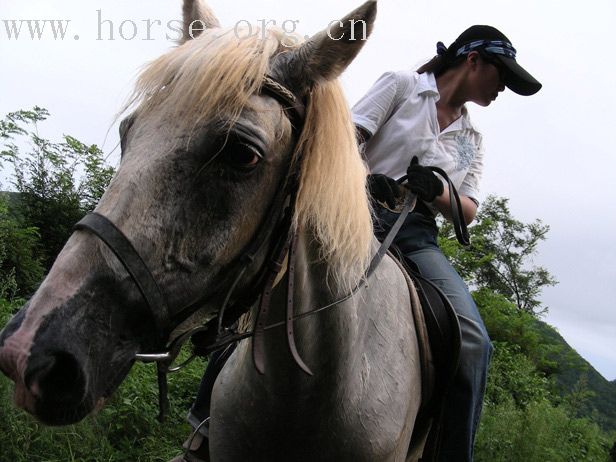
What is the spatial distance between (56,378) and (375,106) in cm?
230

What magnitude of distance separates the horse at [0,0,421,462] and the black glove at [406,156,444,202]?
1.62 feet

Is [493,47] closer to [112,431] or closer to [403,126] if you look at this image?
[403,126]

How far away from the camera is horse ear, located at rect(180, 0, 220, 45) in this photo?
7.67 feet

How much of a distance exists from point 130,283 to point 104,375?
251 millimetres

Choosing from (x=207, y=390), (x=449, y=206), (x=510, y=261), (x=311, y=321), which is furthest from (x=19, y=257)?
(x=510, y=261)

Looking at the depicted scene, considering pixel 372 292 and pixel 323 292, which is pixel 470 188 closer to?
pixel 372 292

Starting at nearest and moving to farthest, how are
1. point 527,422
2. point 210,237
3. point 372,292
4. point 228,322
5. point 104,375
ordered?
1. point 104,375
2. point 210,237
3. point 228,322
4. point 372,292
5. point 527,422

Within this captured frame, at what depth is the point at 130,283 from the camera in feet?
4.93

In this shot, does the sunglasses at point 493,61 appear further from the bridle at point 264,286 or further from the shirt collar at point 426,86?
the bridle at point 264,286

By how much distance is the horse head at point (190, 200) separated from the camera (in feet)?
4.58

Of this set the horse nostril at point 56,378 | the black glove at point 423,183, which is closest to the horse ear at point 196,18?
the black glove at point 423,183

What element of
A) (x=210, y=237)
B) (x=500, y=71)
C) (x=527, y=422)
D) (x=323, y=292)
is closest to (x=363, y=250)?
(x=323, y=292)

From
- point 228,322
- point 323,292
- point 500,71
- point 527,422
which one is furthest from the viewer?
point 527,422

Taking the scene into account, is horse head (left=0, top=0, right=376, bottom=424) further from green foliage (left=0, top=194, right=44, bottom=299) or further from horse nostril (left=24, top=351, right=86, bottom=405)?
green foliage (left=0, top=194, right=44, bottom=299)
